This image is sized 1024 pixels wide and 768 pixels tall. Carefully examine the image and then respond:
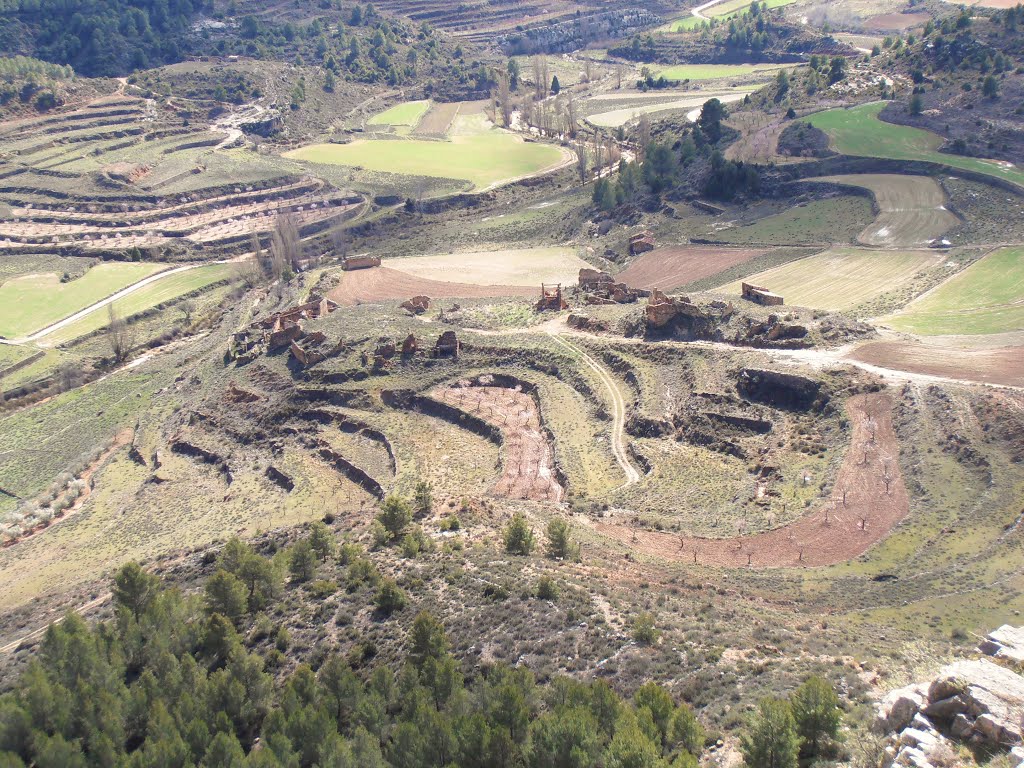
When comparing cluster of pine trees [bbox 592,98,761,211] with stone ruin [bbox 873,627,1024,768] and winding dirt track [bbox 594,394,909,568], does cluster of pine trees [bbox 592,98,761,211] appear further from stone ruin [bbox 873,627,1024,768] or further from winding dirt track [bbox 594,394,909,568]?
stone ruin [bbox 873,627,1024,768]

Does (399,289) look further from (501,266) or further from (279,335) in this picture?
(279,335)

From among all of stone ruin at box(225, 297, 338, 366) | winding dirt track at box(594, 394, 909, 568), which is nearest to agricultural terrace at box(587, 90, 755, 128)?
stone ruin at box(225, 297, 338, 366)

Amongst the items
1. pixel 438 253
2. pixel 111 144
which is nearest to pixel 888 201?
pixel 438 253

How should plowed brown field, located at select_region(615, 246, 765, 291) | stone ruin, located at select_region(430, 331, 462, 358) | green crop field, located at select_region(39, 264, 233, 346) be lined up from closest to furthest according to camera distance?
stone ruin, located at select_region(430, 331, 462, 358) < plowed brown field, located at select_region(615, 246, 765, 291) < green crop field, located at select_region(39, 264, 233, 346)

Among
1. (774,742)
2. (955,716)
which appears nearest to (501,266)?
(774,742)

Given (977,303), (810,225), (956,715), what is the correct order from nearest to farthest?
1. (956,715)
2. (977,303)
3. (810,225)

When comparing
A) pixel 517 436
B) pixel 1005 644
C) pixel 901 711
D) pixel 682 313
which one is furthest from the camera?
pixel 682 313

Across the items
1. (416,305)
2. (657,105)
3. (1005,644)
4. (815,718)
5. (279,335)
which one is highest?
(657,105)
